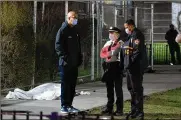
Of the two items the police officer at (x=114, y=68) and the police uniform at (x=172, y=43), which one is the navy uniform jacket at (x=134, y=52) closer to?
the police officer at (x=114, y=68)

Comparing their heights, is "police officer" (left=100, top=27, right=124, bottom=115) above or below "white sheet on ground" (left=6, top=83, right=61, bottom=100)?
above

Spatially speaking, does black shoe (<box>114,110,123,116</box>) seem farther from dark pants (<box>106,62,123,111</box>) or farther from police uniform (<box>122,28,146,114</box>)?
police uniform (<box>122,28,146,114</box>)

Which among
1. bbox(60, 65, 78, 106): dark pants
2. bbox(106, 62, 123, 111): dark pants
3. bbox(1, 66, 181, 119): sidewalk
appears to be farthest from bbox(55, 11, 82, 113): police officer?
bbox(106, 62, 123, 111): dark pants

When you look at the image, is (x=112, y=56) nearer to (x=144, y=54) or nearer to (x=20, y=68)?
(x=144, y=54)

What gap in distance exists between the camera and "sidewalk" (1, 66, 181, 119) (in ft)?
33.6

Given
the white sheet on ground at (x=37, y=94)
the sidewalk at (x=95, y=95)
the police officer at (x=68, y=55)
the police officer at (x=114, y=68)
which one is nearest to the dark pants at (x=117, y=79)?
the police officer at (x=114, y=68)

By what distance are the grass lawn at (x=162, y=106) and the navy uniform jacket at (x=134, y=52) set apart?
984 millimetres

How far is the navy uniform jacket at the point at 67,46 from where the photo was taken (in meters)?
9.05

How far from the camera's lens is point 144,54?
28.7 feet

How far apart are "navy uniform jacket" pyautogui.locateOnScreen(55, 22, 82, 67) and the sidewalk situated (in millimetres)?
1129

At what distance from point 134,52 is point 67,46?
1.34 meters

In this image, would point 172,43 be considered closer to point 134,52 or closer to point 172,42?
point 172,42

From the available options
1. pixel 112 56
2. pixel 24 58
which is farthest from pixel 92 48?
pixel 112 56

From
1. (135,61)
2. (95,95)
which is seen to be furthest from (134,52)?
(95,95)
